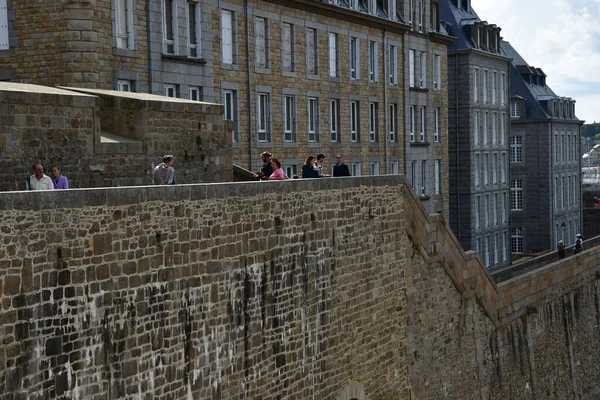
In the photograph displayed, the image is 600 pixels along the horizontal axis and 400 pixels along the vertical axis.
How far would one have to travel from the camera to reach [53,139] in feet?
55.6

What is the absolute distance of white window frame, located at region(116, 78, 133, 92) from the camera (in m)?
28.8

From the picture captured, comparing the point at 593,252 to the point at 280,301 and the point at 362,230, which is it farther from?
the point at 280,301

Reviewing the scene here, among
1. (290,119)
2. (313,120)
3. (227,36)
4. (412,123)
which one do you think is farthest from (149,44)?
(412,123)

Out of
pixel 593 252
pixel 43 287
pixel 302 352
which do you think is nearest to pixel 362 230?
pixel 302 352

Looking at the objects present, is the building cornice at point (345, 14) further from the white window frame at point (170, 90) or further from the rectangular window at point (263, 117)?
the white window frame at point (170, 90)

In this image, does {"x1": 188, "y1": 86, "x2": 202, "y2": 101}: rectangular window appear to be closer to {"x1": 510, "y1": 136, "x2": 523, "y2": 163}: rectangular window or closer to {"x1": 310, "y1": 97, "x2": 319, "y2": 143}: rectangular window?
{"x1": 310, "y1": 97, "x2": 319, "y2": 143}: rectangular window

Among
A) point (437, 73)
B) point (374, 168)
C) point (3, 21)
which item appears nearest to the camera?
point (3, 21)

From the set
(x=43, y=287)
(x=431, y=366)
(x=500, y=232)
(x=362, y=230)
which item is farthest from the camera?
(x=500, y=232)

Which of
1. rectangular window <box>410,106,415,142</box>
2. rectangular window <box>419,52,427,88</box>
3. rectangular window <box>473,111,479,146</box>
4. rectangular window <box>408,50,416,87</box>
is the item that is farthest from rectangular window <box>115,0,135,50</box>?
rectangular window <box>473,111,479,146</box>

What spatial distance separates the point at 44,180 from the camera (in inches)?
624

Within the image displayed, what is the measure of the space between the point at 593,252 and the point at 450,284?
15.3 metres

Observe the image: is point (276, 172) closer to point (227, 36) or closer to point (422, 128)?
point (227, 36)

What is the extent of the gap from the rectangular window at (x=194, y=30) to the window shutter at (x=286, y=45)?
5125 millimetres

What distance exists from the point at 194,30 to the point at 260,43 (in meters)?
3.92
